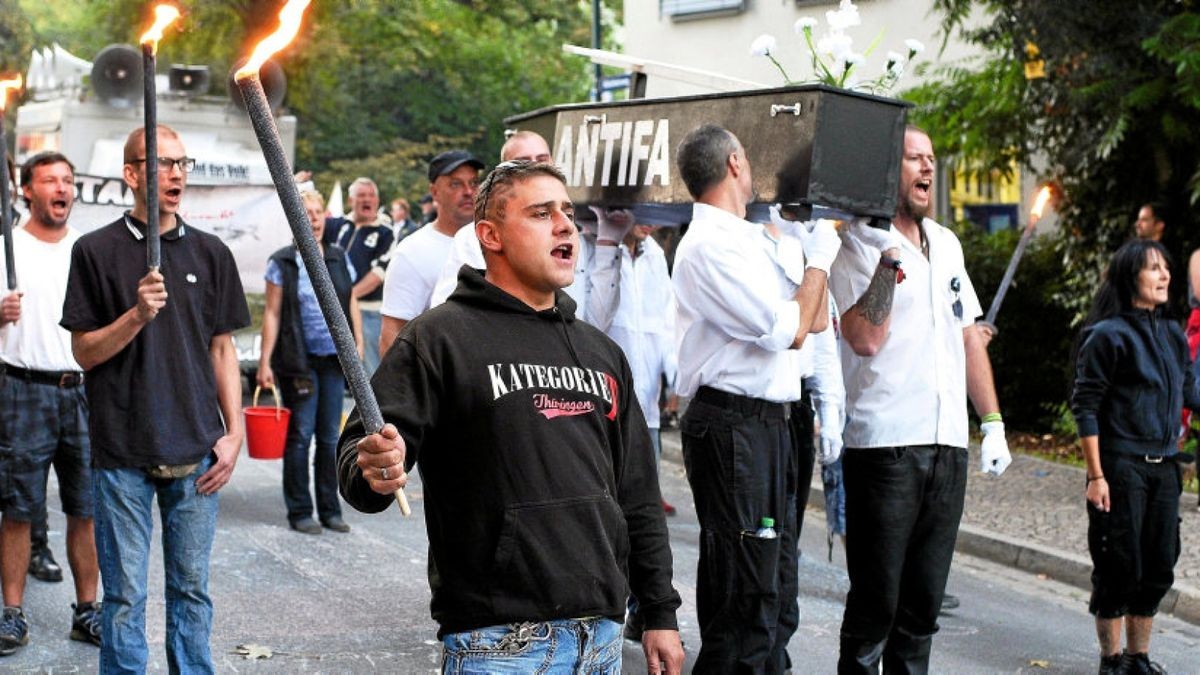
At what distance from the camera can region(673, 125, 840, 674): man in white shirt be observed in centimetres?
548

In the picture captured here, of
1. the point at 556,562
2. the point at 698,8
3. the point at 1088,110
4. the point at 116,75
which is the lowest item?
the point at 556,562

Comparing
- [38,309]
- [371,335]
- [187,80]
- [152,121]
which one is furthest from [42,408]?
[187,80]

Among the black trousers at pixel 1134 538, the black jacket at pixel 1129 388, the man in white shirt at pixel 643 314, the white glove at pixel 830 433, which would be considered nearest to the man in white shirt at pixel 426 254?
the man in white shirt at pixel 643 314

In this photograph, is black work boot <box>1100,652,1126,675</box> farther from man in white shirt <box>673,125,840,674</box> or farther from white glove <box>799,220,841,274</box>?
white glove <box>799,220,841,274</box>

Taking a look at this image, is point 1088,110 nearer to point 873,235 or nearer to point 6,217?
point 873,235

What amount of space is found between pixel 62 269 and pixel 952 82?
Result: 1012cm

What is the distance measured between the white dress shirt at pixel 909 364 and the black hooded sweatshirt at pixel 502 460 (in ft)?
7.31

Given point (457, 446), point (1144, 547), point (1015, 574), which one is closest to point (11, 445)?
point (457, 446)

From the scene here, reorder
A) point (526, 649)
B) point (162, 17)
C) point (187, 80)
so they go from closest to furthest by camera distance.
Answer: point (526, 649), point (162, 17), point (187, 80)

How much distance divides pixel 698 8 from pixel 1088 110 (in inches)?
367

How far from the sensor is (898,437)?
574 centimetres

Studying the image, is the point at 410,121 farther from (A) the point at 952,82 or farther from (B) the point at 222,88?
(A) the point at 952,82

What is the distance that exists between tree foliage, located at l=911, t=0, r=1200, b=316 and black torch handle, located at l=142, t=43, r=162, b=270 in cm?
837

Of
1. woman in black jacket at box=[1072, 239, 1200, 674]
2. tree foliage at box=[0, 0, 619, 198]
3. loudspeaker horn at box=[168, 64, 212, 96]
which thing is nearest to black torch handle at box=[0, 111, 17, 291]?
woman in black jacket at box=[1072, 239, 1200, 674]
